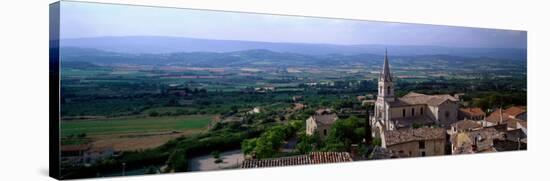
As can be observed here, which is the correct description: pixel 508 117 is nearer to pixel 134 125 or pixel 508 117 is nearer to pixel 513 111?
pixel 513 111

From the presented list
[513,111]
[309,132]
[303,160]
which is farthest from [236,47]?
[513,111]

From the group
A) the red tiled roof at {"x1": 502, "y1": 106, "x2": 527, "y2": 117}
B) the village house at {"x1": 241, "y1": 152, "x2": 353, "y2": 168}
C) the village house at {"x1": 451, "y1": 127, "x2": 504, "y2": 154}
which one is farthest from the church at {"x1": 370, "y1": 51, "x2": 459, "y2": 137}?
the red tiled roof at {"x1": 502, "y1": 106, "x2": 527, "y2": 117}

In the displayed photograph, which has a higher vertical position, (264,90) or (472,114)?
(264,90)

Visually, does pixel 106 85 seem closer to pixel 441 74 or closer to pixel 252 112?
pixel 252 112

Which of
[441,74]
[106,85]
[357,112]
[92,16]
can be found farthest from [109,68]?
[441,74]

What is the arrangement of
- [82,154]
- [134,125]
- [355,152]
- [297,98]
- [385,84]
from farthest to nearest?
[385,84] → [355,152] → [297,98] → [134,125] → [82,154]

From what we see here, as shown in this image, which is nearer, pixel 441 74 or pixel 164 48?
pixel 164 48

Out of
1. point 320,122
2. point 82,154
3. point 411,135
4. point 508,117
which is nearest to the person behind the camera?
point 82,154
